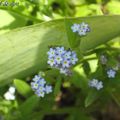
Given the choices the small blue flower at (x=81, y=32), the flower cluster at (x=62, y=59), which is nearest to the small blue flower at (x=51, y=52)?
the flower cluster at (x=62, y=59)

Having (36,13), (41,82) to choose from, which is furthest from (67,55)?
(36,13)

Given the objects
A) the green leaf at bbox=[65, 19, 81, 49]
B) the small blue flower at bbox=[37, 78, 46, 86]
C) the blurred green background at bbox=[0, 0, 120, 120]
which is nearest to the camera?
the green leaf at bbox=[65, 19, 81, 49]

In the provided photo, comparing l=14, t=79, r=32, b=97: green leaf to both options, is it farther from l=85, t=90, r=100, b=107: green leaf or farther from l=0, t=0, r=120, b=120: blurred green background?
l=85, t=90, r=100, b=107: green leaf

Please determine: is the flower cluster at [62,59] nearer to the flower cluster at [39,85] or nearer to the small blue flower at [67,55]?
the small blue flower at [67,55]

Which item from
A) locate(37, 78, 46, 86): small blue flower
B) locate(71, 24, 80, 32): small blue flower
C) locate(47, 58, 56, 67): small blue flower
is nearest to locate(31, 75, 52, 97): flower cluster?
locate(37, 78, 46, 86): small blue flower

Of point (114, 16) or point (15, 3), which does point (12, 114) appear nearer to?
point (15, 3)

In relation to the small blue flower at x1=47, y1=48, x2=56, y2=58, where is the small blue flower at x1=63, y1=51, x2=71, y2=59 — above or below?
below

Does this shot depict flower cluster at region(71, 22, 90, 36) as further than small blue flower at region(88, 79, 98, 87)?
No
